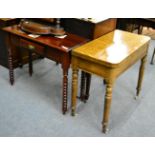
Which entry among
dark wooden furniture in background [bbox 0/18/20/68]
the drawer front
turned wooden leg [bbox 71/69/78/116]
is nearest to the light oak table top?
turned wooden leg [bbox 71/69/78/116]

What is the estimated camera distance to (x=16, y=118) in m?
2.09

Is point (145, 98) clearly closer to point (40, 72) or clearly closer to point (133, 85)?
point (133, 85)

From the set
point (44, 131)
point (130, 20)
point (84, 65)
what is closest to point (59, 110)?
point (44, 131)

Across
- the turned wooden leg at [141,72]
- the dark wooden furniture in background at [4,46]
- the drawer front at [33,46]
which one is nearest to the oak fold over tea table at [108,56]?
the turned wooden leg at [141,72]

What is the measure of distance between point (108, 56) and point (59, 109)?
76 centimetres

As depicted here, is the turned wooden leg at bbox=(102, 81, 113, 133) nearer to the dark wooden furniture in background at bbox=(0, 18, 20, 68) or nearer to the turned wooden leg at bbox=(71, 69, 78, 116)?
the turned wooden leg at bbox=(71, 69, 78, 116)

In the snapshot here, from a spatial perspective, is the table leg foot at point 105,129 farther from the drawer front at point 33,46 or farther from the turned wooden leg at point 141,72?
the drawer front at point 33,46

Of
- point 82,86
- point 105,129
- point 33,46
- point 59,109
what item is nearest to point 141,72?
point 82,86

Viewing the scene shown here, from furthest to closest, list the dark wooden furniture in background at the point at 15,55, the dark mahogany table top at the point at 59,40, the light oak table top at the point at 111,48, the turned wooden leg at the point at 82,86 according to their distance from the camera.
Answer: the dark wooden furniture in background at the point at 15,55 < the turned wooden leg at the point at 82,86 < the dark mahogany table top at the point at 59,40 < the light oak table top at the point at 111,48

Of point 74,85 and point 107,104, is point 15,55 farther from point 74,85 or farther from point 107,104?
point 107,104

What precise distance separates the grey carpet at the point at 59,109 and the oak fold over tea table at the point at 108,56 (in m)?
0.18

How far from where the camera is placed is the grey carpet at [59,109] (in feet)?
6.52

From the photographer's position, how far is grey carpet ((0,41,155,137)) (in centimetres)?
199

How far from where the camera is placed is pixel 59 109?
222 centimetres
